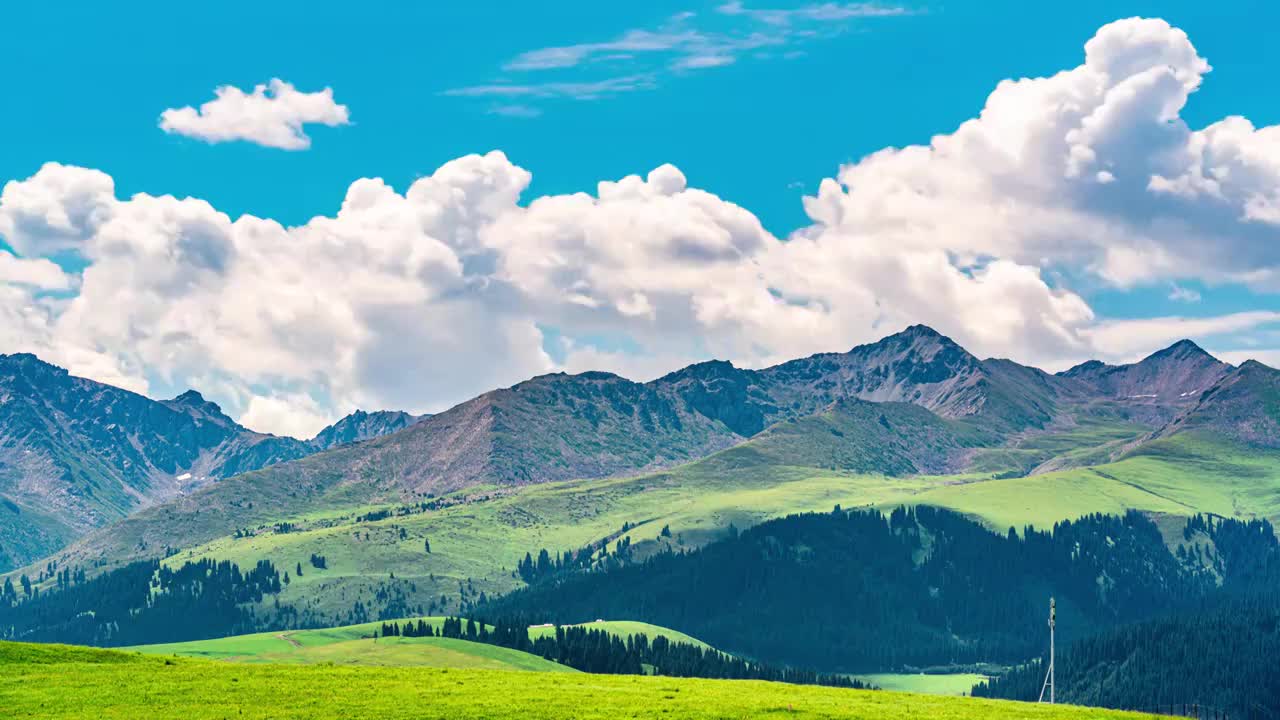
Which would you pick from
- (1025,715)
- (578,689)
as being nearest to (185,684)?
(578,689)

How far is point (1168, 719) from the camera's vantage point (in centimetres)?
10031

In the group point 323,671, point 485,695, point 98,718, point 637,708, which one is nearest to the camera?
point 98,718

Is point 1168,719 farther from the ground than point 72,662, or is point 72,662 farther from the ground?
point 72,662

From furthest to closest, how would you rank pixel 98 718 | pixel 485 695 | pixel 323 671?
pixel 323 671
pixel 485 695
pixel 98 718

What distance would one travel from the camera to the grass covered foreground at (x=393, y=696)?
94.1m

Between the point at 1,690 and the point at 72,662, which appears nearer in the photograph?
the point at 1,690

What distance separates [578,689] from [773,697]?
1687 centimetres

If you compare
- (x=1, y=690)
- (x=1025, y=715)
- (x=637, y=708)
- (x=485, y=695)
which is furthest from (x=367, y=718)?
(x=1025, y=715)

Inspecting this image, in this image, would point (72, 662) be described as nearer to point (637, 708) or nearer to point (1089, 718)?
point (637, 708)

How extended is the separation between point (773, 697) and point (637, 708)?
15.4m

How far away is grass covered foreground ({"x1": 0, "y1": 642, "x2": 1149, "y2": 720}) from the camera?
309 feet

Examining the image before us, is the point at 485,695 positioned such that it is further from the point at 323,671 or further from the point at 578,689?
the point at 323,671

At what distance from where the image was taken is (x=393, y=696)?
10181 centimetres

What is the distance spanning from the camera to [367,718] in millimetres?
91750
